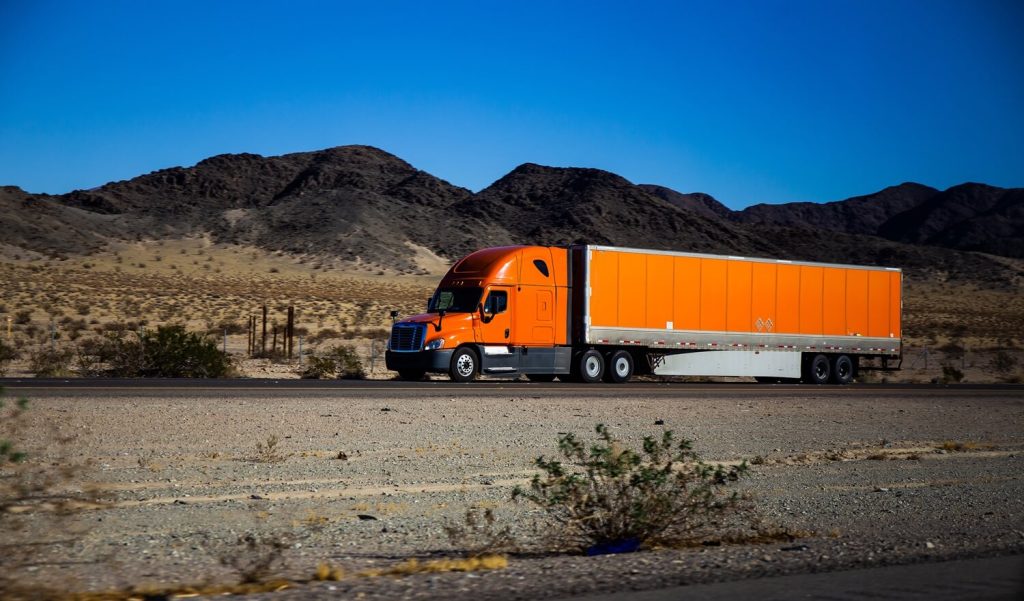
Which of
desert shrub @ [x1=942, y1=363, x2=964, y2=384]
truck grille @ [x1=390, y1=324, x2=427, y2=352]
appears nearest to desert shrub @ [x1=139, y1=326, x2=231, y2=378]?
truck grille @ [x1=390, y1=324, x2=427, y2=352]

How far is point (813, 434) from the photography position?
2055cm

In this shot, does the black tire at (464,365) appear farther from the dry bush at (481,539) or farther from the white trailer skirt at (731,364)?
the dry bush at (481,539)

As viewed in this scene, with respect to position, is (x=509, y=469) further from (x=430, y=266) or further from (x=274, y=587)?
(x=430, y=266)

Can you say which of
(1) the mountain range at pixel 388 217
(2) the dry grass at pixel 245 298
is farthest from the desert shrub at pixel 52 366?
(1) the mountain range at pixel 388 217

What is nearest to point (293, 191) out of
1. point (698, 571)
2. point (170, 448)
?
point (170, 448)

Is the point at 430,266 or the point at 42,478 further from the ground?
the point at 430,266

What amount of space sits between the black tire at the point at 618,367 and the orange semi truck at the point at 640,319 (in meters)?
0.04

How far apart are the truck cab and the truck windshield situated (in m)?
0.03

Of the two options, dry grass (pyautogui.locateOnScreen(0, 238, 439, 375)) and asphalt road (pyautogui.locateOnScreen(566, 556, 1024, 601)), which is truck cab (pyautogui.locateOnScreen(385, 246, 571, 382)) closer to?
dry grass (pyautogui.locateOnScreen(0, 238, 439, 375))

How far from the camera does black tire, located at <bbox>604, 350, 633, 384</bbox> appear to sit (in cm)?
3291

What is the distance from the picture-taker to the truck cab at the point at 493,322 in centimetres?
2997

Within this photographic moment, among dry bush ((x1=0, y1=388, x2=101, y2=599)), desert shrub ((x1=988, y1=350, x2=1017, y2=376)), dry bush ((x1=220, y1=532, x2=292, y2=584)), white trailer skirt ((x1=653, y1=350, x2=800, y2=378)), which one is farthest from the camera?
desert shrub ((x1=988, y1=350, x2=1017, y2=376))

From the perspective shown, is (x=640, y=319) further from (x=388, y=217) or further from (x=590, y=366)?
(x=388, y=217)

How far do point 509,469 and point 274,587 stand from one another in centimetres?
809
